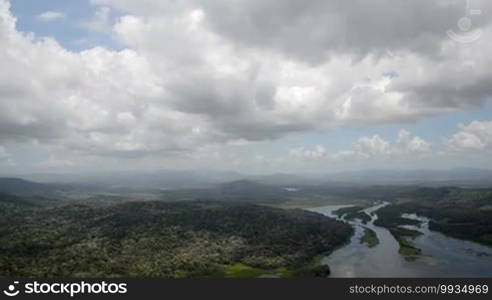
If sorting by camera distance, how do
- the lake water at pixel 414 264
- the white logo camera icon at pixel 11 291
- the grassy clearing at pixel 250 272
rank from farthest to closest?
1. the grassy clearing at pixel 250 272
2. the lake water at pixel 414 264
3. the white logo camera icon at pixel 11 291

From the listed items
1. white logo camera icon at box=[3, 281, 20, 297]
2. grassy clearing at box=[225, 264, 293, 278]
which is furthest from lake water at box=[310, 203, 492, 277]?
white logo camera icon at box=[3, 281, 20, 297]

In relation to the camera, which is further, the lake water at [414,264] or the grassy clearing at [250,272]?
the grassy clearing at [250,272]

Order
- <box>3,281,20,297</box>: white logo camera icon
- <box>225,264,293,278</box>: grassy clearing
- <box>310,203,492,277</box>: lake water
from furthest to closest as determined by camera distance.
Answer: <box>225,264,293,278</box>: grassy clearing → <box>310,203,492,277</box>: lake water → <box>3,281,20,297</box>: white logo camera icon

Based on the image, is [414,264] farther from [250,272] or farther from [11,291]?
[11,291]

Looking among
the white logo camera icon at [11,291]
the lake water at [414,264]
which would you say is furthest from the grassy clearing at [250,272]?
the white logo camera icon at [11,291]

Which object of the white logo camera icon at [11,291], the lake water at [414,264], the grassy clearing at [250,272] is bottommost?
the grassy clearing at [250,272]

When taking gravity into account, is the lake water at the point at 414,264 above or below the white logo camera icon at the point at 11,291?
below

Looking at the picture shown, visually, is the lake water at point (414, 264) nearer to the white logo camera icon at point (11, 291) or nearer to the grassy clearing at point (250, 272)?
the grassy clearing at point (250, 272)

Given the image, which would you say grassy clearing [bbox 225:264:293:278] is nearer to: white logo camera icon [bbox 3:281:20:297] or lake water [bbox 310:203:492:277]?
lake water [bbox 310:203:492:277]

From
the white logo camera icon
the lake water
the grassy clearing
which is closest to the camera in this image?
the white logo camera icon

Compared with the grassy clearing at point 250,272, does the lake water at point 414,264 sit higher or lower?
higher

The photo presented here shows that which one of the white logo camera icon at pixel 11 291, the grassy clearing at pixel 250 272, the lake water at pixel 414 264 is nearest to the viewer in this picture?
the white logo camera icon at pixel 11 291
